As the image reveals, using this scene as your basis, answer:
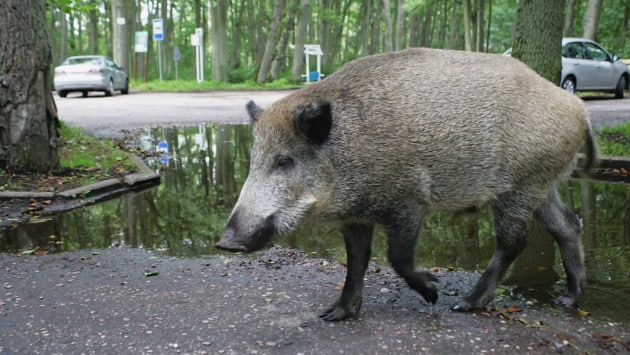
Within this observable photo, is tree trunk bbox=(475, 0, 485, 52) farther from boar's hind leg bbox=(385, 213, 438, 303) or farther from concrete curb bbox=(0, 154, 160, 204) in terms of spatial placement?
boar's hind leg bbox=(385, 213, 438, 303)

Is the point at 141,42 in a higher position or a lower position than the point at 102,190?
higher

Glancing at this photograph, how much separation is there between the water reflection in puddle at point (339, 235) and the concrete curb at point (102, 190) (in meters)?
0.19

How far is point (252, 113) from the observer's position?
3777 millimetres

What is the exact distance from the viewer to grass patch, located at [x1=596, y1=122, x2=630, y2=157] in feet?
26.4

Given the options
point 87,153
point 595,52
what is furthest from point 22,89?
point 595,52

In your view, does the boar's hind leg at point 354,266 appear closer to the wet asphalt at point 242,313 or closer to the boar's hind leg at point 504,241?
the wet asphalt at point 242,313

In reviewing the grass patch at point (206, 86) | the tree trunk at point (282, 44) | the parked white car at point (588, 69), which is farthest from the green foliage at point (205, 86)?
the parked white car at point (588, 69)

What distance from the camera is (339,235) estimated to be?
18.5ft

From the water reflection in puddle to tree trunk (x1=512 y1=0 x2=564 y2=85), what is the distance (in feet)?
6.10

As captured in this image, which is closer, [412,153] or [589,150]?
[412,153]

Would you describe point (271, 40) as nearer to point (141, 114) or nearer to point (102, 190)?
point (141, 114)

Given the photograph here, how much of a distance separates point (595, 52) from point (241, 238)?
1788 cm

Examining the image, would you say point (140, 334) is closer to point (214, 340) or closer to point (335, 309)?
point (214, 340)

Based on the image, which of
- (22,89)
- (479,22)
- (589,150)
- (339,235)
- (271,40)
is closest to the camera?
(589,150)
